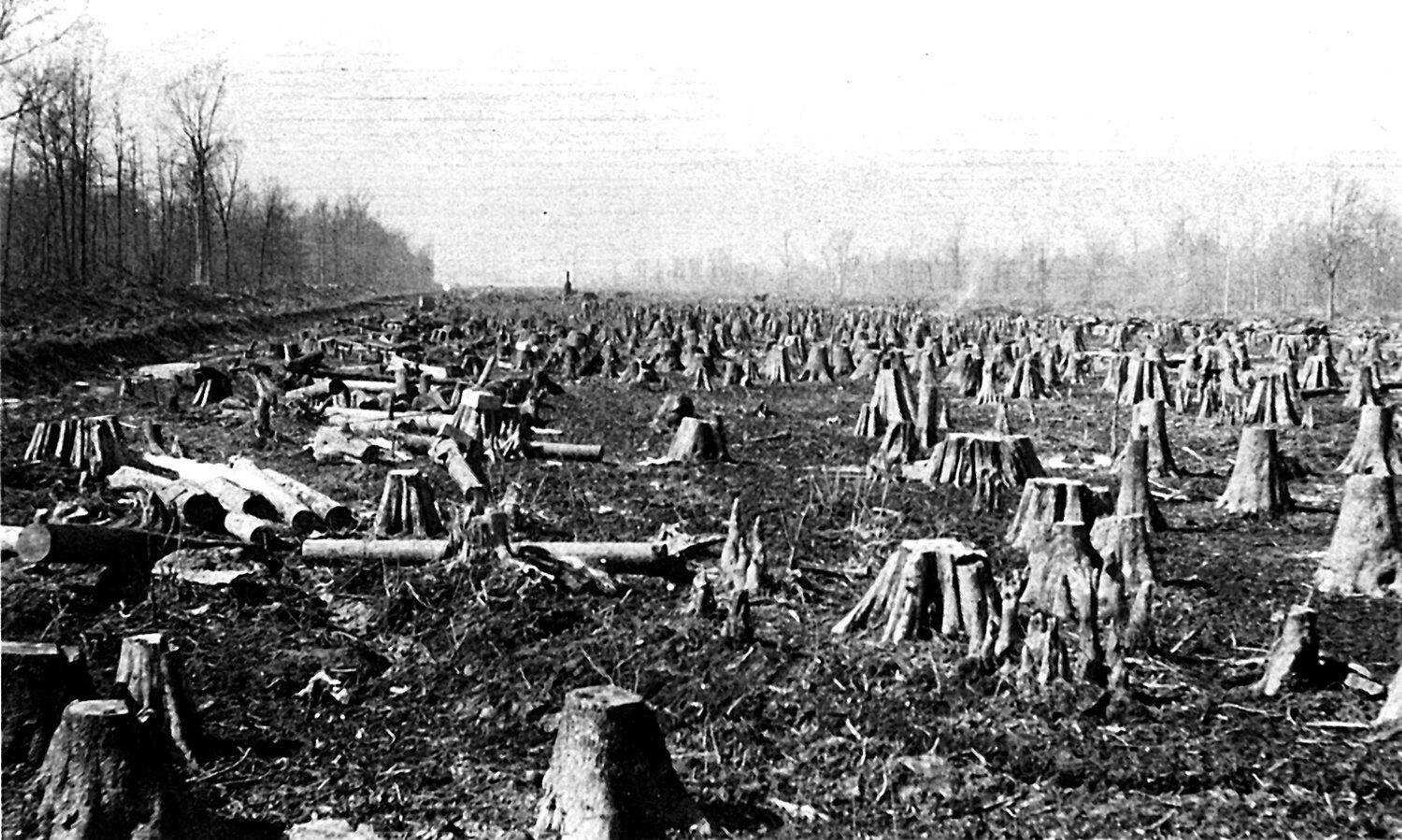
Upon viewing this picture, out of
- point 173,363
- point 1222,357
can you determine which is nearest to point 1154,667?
Answer: point 1222,357

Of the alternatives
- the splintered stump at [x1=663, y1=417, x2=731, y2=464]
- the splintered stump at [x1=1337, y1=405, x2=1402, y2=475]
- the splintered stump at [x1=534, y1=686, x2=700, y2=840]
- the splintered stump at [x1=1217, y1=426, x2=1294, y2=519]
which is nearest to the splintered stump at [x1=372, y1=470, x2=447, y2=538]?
the splintered stump at [x1=534, y1=686, x2=700, y2=840]

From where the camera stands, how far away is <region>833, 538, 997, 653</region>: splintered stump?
7.14m

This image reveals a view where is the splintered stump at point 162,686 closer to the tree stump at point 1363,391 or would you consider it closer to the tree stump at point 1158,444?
the tree stump at point 1158,444

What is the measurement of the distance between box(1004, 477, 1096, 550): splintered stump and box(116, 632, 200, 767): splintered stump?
639 centimetres

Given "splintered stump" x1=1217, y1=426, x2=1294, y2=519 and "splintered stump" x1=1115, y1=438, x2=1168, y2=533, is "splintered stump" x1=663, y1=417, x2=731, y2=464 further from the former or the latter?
"splintered stump" x1=1217, y1=426, x2=1294, y2=519

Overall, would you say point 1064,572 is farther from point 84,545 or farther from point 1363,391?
point 1363,391

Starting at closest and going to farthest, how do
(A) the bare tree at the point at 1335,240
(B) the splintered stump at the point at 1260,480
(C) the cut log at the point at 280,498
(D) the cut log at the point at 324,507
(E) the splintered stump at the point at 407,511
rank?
(E) the splintered stump at the point at 407,511, (C) the cut log at the point at 280,498, (D) the cut log at the point at 324,507, (B) the splintered stump at the point at 1260,480, (A) the bare tree at the point at 1335,240

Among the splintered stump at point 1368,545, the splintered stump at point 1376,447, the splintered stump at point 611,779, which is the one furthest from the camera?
the splintered stump at point 1376,447

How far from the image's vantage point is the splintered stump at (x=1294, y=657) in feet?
21.7

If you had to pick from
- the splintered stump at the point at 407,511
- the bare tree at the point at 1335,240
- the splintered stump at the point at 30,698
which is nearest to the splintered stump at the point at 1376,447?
the splintered stump at the point at 407,511

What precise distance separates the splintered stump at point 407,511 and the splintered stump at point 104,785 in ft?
15.5

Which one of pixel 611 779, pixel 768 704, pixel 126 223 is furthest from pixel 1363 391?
pixel 126 223

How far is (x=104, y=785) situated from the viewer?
15.4ft

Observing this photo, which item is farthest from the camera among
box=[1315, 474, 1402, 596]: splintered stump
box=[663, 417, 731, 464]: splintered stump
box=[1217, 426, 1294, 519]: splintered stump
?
box=[663, 417, 731, 464]: splintered stump
